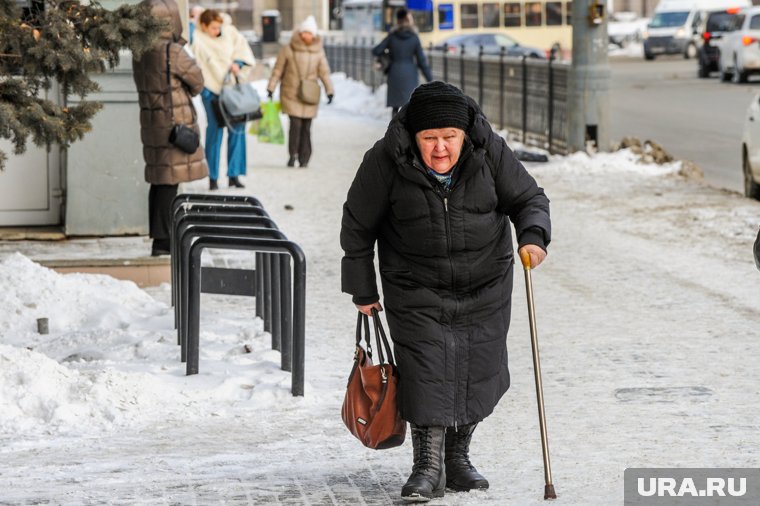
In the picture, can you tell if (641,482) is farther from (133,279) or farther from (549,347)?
(133,279)

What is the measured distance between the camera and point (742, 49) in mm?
35594

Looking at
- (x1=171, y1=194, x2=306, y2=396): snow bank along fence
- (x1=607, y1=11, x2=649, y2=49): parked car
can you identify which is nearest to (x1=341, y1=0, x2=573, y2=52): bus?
(x1=607, y1=11, x2=649, y2=49): parked car

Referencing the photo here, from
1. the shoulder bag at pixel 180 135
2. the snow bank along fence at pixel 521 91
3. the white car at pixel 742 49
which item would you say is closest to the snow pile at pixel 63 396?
the shoulder bag at pixel 180 135

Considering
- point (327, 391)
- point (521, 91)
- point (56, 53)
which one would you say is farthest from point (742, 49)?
point (56, 53)

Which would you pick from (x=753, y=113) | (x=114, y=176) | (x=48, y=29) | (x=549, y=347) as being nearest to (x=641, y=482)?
(x=549, y=347)

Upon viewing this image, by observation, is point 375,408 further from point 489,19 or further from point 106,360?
point 489,19

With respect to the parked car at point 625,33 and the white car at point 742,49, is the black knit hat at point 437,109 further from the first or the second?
the parked car at point 625,33

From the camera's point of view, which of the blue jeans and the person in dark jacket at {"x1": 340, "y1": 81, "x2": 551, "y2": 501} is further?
the blue jeans

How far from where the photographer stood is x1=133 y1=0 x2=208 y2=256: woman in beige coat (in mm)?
10914

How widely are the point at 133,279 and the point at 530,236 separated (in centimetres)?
546

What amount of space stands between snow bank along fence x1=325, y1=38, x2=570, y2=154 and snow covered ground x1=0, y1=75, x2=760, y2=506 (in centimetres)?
751

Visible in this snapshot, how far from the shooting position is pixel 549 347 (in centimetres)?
870

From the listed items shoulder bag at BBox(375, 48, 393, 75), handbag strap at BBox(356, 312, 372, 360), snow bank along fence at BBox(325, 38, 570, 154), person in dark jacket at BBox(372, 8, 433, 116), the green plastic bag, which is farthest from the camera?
shoulder bag at BBox(375, 48, 393, 75)

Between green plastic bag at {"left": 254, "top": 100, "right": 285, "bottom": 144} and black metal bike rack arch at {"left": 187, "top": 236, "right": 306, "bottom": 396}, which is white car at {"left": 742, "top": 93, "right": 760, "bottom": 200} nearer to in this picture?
green plastic bag at {"left": 254, "top": 100, "right": 285, "bottom": 144}
